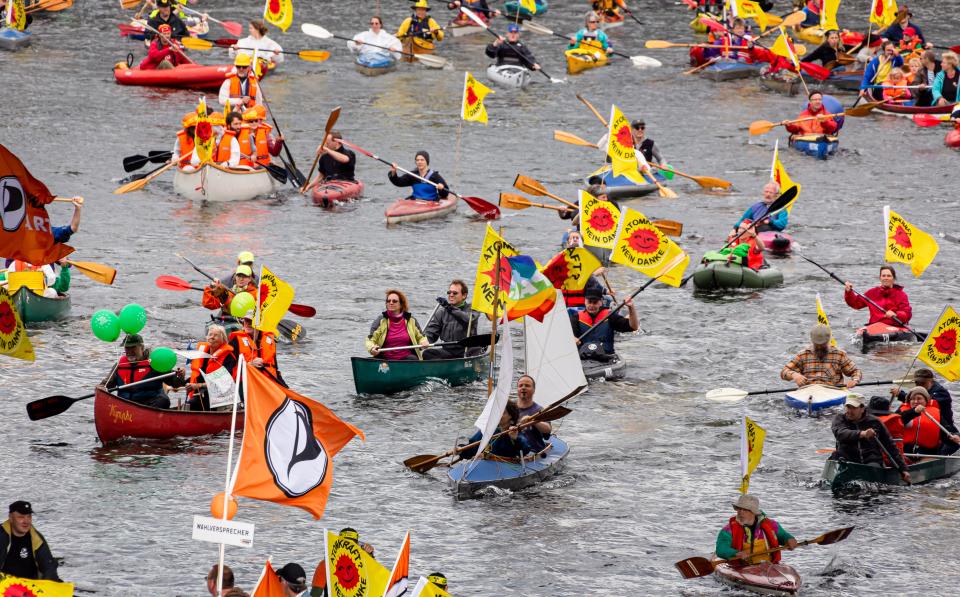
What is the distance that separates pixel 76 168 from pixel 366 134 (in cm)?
663

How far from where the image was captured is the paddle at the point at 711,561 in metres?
16.8

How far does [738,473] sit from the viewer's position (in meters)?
20.6

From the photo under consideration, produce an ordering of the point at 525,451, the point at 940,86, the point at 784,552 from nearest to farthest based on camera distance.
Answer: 1. the point at 784,552
2. the point at 525,451
3. the point at 940,86

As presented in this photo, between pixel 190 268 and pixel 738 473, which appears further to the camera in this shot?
pixel 190 268

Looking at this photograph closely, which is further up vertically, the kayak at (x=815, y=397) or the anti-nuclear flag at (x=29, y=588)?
the anti-nuclear flag at (x=29, y=588)

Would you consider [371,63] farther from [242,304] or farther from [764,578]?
[764,578]

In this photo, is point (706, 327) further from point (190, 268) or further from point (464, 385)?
point (190, 268)

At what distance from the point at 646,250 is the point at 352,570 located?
35.3 feet

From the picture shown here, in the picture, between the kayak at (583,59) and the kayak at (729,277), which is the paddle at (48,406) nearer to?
the kayak at (729,277)

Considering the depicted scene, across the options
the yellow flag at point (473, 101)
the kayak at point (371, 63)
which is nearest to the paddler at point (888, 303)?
the yellow flag at point (473, 101)

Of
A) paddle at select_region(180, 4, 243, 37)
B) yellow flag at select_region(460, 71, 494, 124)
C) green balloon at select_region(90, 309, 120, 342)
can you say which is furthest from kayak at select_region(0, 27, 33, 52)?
green balloon at select_region(90, 309, 120, 342)

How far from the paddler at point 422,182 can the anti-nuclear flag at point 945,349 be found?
12.7 m

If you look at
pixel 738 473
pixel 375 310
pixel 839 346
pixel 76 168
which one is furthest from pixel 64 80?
pixel 738 473

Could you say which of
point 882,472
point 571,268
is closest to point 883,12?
point 571,268
